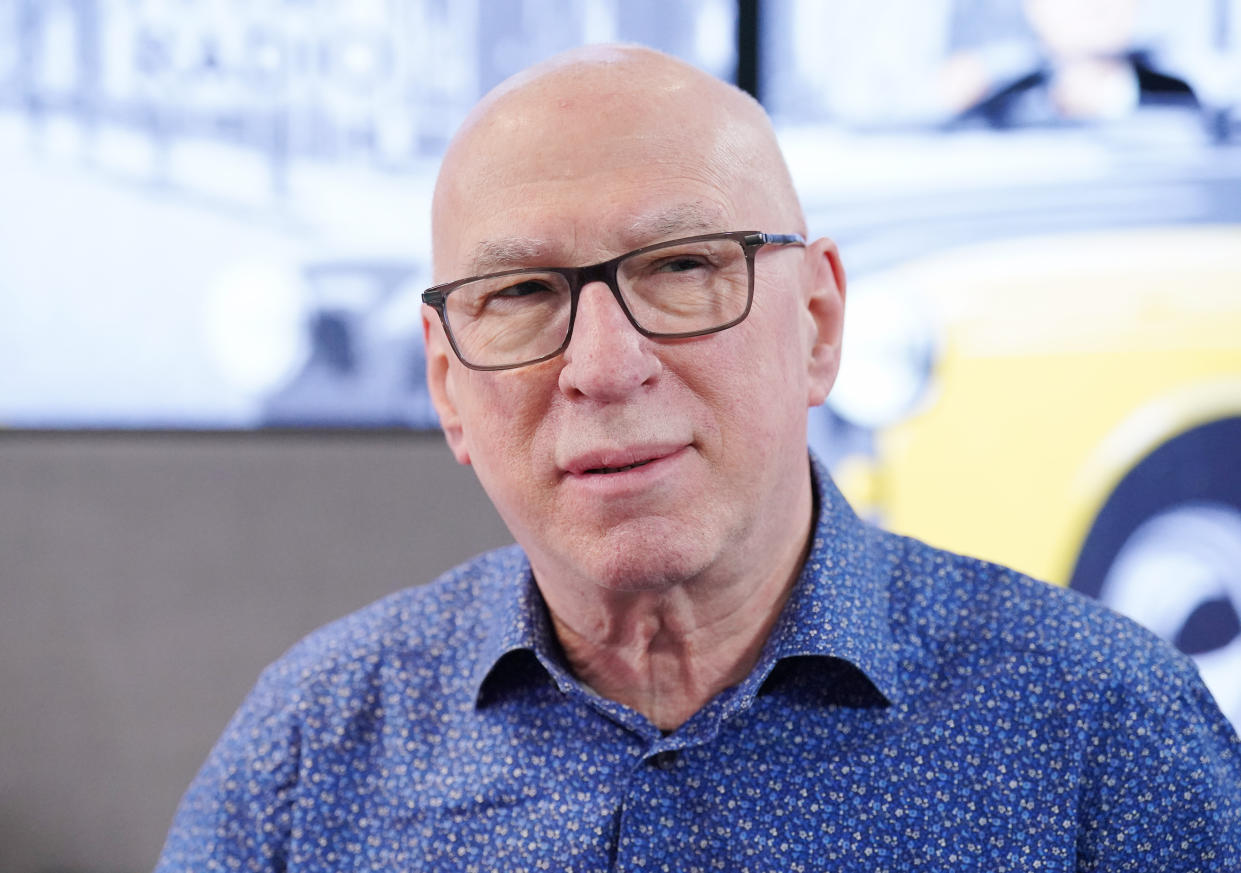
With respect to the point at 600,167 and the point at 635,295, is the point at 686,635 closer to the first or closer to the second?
the point at 635,295

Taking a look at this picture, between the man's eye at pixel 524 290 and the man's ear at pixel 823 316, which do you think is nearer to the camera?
the man's eye at pixel 524 290

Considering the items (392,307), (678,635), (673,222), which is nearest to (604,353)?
(673,222)

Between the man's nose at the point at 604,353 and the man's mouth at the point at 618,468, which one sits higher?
the man's nose at the point at 604,353

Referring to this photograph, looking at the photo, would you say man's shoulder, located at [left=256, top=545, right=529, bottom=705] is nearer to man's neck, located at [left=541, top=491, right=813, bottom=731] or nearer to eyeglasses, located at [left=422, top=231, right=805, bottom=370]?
man's neck, located at [left=541, top=491, right=813, bottom=731]

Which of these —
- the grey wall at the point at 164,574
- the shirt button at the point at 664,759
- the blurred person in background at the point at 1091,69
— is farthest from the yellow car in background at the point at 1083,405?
the shirt button at the point at 664,759

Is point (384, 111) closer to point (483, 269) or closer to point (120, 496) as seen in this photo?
point (120, 496)

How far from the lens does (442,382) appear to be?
3.68 ft

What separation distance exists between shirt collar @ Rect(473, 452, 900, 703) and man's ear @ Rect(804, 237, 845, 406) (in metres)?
0.12

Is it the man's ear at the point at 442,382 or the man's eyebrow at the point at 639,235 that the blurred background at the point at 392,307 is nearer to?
the man's ear at the point at 442,382

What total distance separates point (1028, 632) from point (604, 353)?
1.63 feet

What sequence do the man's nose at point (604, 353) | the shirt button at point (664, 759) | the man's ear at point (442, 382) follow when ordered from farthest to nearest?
the man's ear at point (442, 382)
the shirt button at point (664, 759)
the man's nose at point (604, 353)

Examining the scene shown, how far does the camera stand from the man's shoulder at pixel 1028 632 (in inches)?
39.1

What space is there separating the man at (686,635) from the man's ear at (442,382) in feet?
0.03

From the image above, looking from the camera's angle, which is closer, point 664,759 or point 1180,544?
point 664,759
